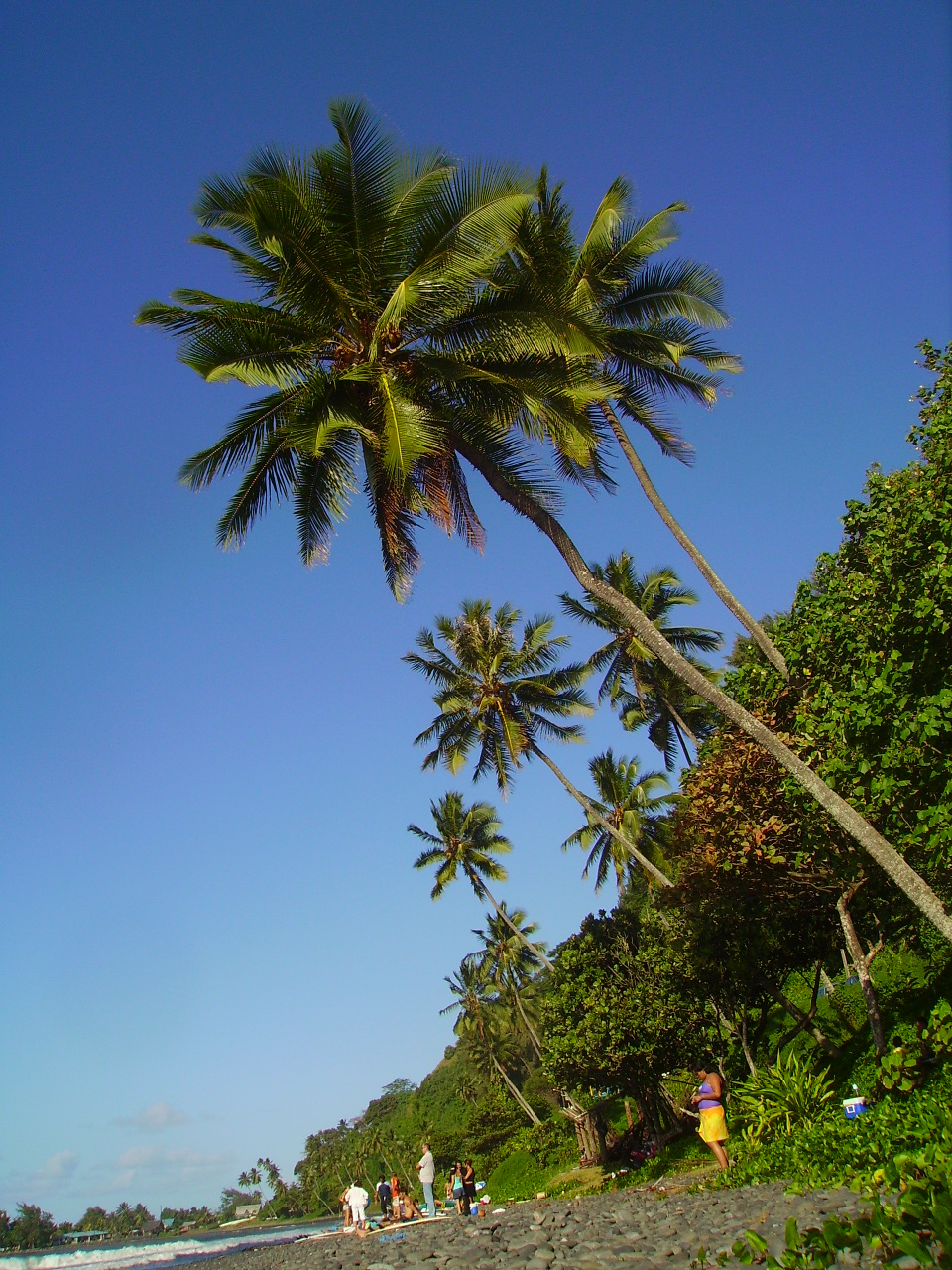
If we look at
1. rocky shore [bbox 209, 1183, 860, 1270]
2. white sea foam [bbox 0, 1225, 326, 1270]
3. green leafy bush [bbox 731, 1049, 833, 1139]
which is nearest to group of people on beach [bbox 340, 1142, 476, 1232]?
green leafy bush [bbox 731, 1049, 833, 1139]

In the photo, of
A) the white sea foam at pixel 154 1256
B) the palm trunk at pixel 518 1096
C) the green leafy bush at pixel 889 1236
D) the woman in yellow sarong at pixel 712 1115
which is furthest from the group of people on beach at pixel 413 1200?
the palm trunk at pixel 518 1096

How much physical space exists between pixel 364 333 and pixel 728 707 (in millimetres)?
7453

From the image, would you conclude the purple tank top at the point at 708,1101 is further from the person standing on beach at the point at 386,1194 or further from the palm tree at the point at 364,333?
the person standing on beach at the point at 386,1194

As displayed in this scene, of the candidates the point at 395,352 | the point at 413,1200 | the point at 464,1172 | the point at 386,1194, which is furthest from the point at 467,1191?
the point at 395,352

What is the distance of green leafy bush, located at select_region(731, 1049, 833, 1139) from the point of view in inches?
509

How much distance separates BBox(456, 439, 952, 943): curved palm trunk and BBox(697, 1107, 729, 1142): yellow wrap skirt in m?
4.26

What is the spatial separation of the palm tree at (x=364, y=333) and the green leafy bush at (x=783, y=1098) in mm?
10103

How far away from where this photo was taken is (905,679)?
34.1 feet

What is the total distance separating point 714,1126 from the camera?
11891mm

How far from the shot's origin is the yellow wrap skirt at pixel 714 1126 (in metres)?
11.9

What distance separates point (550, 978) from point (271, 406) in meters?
19.1

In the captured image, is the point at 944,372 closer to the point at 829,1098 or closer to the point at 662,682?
the point at 829,1098

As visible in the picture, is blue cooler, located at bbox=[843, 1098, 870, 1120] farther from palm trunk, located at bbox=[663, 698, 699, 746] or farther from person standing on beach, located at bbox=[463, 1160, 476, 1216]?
palm trunk, located at bbox=[663, 698, 699, 746]

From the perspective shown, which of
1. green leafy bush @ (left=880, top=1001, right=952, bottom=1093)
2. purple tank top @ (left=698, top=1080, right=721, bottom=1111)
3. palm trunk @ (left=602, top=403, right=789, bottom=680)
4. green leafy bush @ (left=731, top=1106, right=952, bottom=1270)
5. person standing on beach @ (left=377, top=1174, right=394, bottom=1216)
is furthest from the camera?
person standing on beach @ (left=377, top=1174, right=394, bottom=1216)
